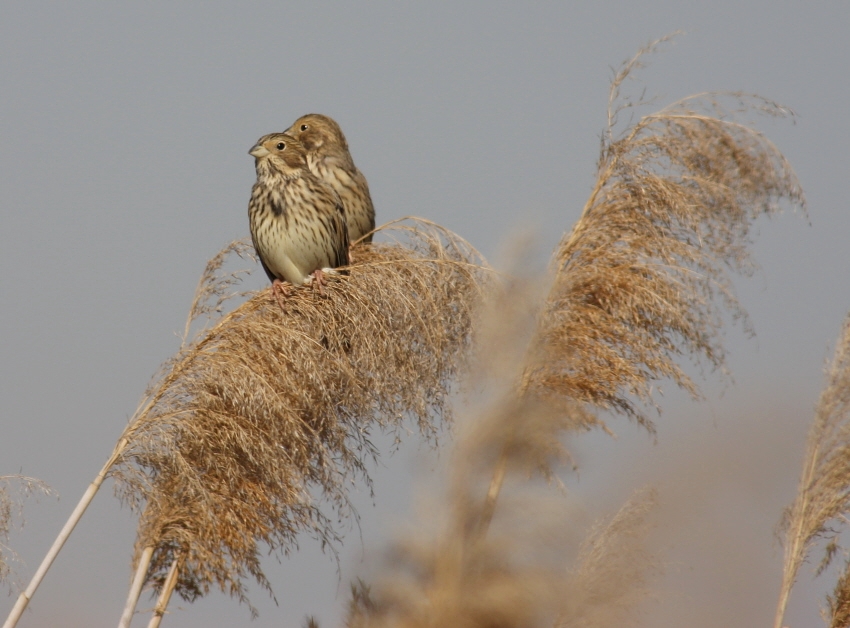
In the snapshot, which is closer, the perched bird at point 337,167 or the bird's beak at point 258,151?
the bird's beak at point 258,151

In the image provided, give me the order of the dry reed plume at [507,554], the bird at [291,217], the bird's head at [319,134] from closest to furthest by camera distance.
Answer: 1. the dry reed plume at [507,554]
2. the bird at [291,217]
3. the bird's head at [319,134]

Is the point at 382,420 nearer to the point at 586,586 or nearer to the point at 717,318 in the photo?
the point at 586,586

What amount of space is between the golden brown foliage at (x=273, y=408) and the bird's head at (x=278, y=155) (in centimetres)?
197

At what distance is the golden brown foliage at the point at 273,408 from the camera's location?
11.6 ft

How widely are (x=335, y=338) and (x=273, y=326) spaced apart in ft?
0.71

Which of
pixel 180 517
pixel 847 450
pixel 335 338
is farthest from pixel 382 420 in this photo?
pixel 847 450

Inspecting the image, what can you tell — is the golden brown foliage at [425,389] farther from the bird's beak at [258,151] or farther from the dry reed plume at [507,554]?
the bird's beak at [258,151]

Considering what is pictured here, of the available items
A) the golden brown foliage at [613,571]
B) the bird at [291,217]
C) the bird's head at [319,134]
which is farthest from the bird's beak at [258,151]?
the golden brown foliage at [613,571]

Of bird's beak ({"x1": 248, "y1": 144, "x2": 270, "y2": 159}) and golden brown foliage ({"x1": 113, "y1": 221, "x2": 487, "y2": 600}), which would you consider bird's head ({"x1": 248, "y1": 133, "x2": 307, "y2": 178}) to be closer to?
bird's beak ({"x1": 248, "y1": 144, "x2": 270, "y2": 159})

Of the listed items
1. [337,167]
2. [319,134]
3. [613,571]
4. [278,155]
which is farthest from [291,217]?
[613,571]

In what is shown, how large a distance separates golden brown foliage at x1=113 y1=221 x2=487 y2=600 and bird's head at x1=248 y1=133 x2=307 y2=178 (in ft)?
6.45

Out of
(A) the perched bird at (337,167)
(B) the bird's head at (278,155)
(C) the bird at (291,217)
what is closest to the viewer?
(C) the bird at (291,217)

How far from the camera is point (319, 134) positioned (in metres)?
6.94

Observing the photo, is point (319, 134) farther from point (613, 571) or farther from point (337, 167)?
point (613, 571)
